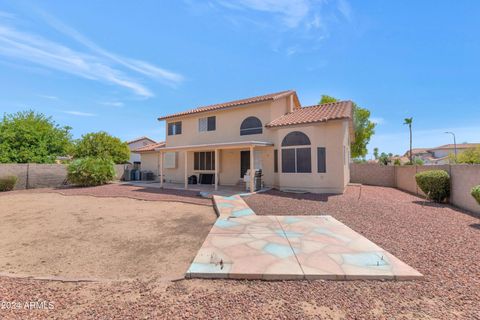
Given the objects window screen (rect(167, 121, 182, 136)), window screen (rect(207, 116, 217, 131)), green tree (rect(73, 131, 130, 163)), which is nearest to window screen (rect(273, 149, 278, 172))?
window screen (rect(207, 116, 217, 131))

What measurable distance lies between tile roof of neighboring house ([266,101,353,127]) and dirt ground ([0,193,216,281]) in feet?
25.3

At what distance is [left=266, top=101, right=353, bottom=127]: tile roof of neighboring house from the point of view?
11.9m

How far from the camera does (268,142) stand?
13797 millimetres

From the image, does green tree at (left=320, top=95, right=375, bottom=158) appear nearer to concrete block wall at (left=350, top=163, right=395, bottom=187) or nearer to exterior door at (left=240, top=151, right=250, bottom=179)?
concrete block wall at (left=350, top=163, right=395, bottom=187)

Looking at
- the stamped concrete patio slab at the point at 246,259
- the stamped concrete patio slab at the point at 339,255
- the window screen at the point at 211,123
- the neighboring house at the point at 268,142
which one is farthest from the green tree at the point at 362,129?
the stamped concrete patio slab at the point at 246,259

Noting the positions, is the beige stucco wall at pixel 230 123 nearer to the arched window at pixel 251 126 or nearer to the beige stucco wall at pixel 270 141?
the beige stucco wall at pixel 270 141

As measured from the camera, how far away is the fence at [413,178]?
8.44 metres

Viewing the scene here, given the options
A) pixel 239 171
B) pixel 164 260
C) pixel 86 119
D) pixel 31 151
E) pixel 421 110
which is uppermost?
pixel 421 110

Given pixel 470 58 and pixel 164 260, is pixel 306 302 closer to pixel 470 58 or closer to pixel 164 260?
pixel 164 260

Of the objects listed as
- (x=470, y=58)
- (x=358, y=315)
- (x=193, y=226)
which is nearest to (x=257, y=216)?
(x=193, y=226)

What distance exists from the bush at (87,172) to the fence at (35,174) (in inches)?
69.3

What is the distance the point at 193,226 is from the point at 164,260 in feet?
7.55

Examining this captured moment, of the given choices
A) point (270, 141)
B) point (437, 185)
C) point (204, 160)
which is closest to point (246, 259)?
point (270, 141)

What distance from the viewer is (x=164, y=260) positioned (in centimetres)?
419
